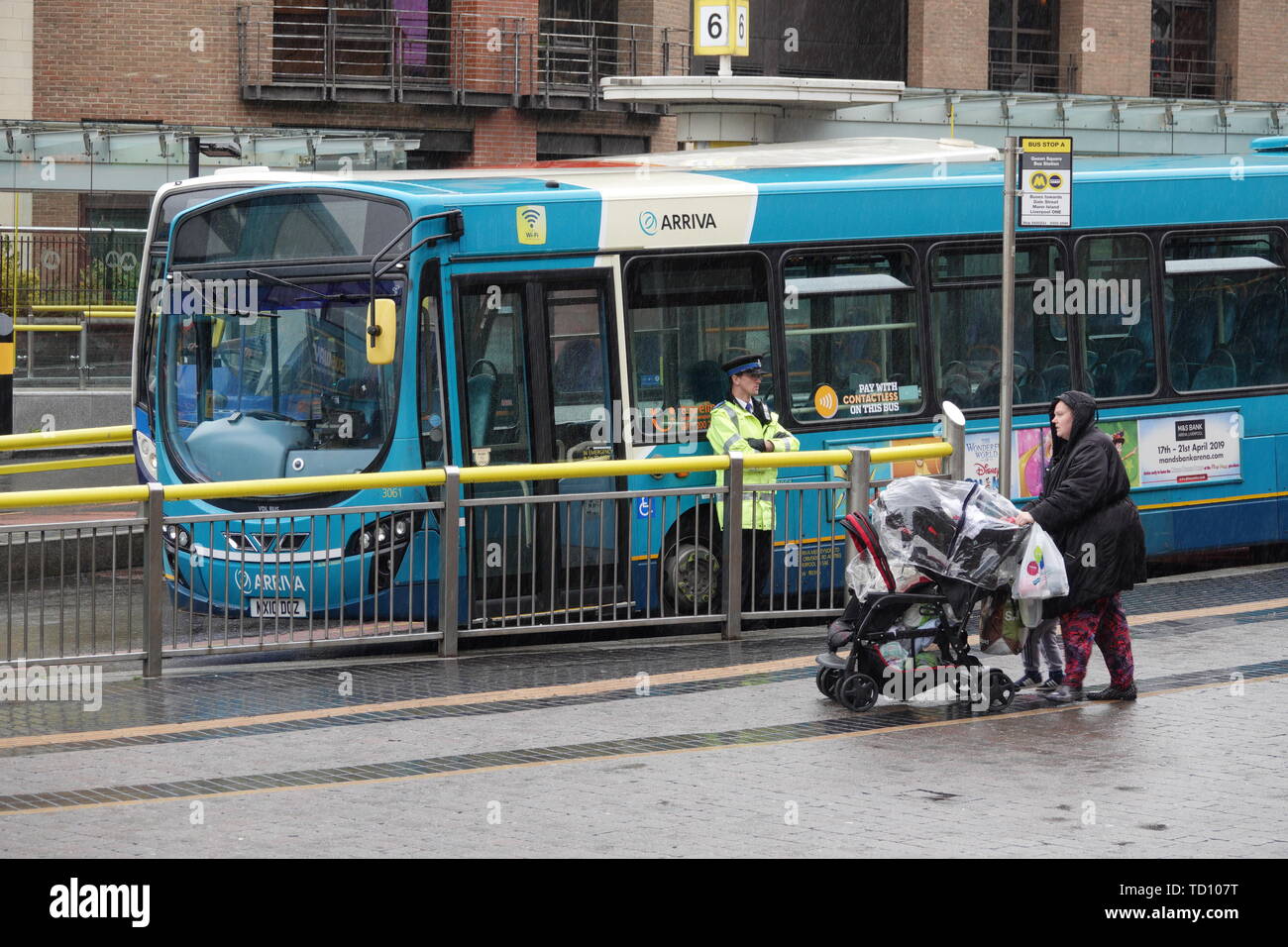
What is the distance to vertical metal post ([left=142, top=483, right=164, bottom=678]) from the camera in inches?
390

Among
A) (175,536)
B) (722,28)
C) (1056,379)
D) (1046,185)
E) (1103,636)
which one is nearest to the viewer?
(1103,636)

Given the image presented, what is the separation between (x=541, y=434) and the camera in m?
11.5

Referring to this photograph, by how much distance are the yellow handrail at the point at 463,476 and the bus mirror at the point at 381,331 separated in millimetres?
693

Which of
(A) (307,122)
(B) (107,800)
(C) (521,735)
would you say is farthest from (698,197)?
(A) (307,122)

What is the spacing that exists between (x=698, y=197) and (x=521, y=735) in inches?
179

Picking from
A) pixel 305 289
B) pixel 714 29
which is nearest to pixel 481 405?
pixel 305 289

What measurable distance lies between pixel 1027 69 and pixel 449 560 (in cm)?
2996

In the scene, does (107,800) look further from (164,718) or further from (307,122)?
(307,122)

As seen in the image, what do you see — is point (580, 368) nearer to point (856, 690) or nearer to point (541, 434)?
point (541, 434)

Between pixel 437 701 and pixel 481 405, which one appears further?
pixel 481 405

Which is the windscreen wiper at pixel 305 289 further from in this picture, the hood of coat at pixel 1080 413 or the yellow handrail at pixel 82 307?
the yellow handrail at pixel 82 307

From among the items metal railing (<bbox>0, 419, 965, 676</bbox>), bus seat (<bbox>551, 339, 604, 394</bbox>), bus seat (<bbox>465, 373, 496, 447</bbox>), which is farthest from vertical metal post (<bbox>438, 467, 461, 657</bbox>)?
bus seat (<bbox>551, 339, 604, 394</bbox>)
